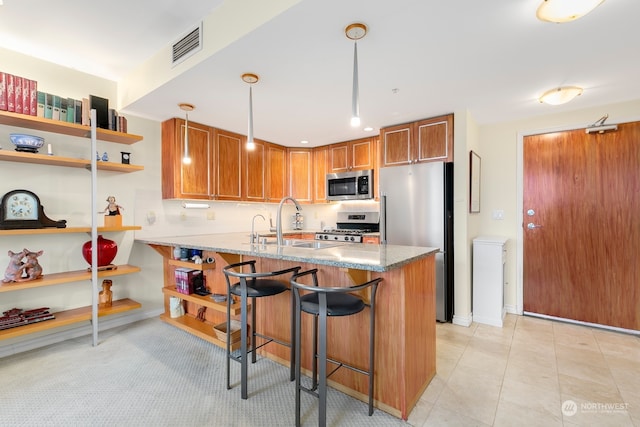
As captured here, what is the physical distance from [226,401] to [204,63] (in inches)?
90.2

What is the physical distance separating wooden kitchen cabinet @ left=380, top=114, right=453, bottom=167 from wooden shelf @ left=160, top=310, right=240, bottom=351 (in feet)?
8.64

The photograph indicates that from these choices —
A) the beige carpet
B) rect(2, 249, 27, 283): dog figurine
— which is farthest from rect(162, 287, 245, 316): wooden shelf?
rect(2, 249, 27, 283): dog figurine

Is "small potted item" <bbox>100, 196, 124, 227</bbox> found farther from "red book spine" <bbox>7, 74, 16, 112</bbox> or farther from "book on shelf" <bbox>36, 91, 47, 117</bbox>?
"red book spine" <bbox>7, 74, 16, 112</bbox>

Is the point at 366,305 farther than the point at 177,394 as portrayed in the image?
No

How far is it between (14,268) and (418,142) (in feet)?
13.0

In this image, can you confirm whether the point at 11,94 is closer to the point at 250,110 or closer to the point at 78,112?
the point at 78,112

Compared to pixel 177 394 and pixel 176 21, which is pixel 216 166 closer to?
pixel 176 21

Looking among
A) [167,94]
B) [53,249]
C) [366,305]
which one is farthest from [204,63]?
[53,249]

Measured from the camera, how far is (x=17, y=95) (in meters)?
2.27

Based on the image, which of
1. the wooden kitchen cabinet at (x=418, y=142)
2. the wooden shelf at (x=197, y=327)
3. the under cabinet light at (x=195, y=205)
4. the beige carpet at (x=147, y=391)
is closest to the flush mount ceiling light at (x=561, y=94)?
the wooden kitchen cabinet at (x=418, y=142)

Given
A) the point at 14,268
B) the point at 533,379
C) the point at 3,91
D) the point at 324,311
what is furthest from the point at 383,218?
the point at 3,91

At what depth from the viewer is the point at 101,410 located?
1734 mm

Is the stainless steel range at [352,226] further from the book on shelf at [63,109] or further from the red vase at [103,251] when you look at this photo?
the book on shelf at [63,109]

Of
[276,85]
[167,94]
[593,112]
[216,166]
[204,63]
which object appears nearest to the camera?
[204,63]
